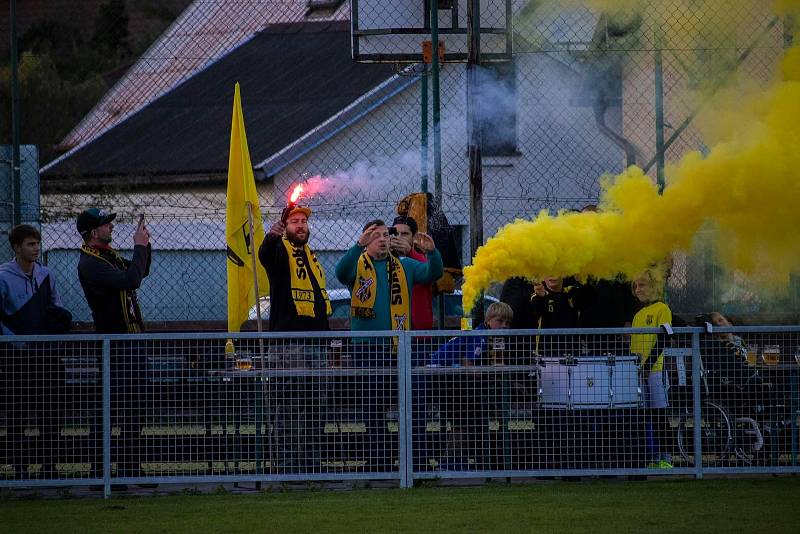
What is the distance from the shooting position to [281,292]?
10.8m

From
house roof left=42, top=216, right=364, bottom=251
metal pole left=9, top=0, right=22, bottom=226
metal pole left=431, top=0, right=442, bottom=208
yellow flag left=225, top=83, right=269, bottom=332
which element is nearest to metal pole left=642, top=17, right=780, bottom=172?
metal pole left=431, top=0, right=442, bottom=208

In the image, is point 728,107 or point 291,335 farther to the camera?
point 728,107

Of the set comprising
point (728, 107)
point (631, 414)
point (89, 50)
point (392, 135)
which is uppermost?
point (89, 50)

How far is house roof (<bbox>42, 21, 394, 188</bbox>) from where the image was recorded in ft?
83.0

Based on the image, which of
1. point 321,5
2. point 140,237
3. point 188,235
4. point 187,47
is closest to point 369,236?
point 140,237

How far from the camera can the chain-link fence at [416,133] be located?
42.0 feet

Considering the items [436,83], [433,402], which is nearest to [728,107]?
[436,83]

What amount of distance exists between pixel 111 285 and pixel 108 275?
0.08m

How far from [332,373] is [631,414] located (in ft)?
7.31

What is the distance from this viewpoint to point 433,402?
988 cm

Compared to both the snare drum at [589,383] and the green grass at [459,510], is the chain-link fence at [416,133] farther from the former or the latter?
the green grass at [459,510]

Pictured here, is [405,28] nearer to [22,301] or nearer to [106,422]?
[22,301]

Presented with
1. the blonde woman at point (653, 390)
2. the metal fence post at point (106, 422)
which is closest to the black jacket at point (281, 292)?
the metal fence post at point (106, 422)

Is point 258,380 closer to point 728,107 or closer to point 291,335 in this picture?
point 291,335
